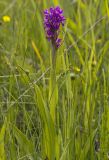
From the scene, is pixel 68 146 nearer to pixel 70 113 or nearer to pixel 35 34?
pixel 70 113

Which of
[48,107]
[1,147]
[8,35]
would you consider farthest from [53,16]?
[8,35]

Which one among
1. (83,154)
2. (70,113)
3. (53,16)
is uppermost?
(53,16)

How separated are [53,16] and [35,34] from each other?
1105 mm

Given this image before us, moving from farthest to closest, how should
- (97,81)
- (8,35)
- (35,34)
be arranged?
(8,35), (35,34), (97,81)

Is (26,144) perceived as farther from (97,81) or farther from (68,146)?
(97,81)

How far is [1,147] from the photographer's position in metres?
1.21

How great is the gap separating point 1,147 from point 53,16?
373 millimetres

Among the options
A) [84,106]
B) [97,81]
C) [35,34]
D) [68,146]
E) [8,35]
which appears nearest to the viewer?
[68,146]

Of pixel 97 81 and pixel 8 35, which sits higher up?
pixel 8 35

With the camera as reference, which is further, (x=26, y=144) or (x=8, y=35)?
(x=8, y=35)

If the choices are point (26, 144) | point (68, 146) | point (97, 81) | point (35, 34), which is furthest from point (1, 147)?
point (35, 34)

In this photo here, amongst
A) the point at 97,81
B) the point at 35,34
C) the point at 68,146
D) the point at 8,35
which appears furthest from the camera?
the point at 8,35

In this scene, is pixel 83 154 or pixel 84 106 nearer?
pixel 83 154

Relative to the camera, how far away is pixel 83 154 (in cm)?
125
